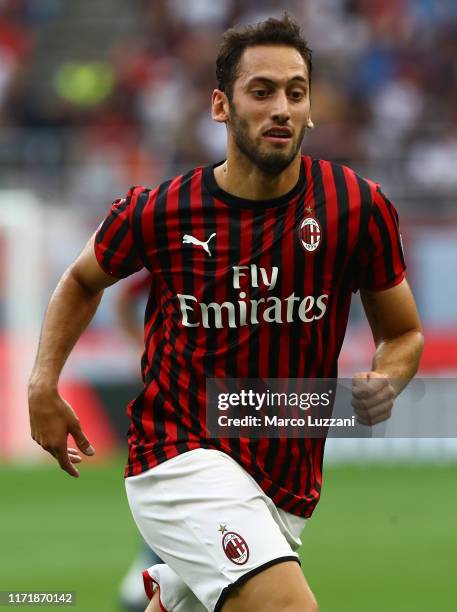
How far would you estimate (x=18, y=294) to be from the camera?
14711 mm

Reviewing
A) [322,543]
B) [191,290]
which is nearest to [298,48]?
[191,290]

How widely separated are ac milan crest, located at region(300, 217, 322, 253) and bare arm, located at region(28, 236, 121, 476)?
2.28 feet

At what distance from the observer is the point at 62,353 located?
4.88m

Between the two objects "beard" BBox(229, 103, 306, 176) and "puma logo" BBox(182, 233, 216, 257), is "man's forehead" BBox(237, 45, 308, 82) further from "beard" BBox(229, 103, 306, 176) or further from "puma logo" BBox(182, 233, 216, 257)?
"puma logo" BBox(182, 233, 216, 257)

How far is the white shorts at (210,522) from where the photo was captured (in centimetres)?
441

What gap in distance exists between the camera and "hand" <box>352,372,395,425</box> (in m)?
4.32

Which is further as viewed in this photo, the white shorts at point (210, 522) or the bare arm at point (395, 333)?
the bare arm at point (395, 333)

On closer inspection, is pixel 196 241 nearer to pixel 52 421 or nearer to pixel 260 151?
pixel 260 151

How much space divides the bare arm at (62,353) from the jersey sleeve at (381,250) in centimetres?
88

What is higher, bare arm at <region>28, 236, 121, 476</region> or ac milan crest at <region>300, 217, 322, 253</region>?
ac milan crest at <region>300, 217, 322, 253</region>

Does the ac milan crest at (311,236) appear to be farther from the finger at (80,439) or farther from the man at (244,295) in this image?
the finger at (80,439)

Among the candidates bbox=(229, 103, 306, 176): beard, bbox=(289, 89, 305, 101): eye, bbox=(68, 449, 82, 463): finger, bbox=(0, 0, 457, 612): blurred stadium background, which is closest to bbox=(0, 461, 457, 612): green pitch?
bbox=(0, 0, 457, 612): blurred stadium background

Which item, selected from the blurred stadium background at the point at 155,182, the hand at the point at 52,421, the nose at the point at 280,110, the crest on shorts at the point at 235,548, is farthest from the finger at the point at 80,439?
the blurred stadium background at the point at 155,182

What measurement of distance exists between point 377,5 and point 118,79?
3505 mm
